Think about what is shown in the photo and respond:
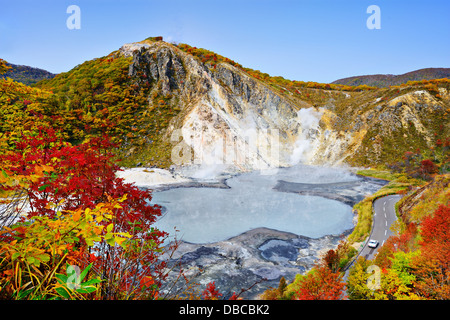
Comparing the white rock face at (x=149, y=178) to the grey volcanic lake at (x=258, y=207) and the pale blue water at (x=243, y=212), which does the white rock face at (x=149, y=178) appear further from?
the pale blue water at (x=243, y=212)

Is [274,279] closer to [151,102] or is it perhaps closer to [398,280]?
[398,280]

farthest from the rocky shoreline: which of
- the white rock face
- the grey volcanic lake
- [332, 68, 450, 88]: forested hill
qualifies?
[332, 68, 450, 88]: forested hill

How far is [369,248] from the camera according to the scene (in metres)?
16.8

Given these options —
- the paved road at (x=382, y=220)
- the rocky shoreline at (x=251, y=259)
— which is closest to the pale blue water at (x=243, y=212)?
the rocky shoreline at (x=251, y=259)

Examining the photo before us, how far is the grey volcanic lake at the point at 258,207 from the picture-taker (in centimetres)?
2098

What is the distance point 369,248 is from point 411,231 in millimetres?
3135

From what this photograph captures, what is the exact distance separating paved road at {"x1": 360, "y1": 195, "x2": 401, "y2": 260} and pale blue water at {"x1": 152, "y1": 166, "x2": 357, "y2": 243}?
256 centimetres

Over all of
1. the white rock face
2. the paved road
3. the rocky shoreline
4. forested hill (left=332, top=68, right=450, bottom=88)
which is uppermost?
forested hill (left=332, top=68, right=450, bottom=88)

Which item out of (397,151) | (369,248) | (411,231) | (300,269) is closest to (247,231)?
(300,269)

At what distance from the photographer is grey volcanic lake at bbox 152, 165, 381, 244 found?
21.0 meters

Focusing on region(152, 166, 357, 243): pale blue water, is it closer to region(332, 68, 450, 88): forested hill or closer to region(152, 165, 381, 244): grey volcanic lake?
region(152, 165, 381, 244): grey volcanic lake

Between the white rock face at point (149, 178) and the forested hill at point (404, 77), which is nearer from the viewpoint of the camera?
the white rock face at point (149, 178)

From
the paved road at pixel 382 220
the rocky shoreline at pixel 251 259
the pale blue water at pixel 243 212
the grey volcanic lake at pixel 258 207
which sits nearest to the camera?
the rocky shoreline at pixel 251 259
